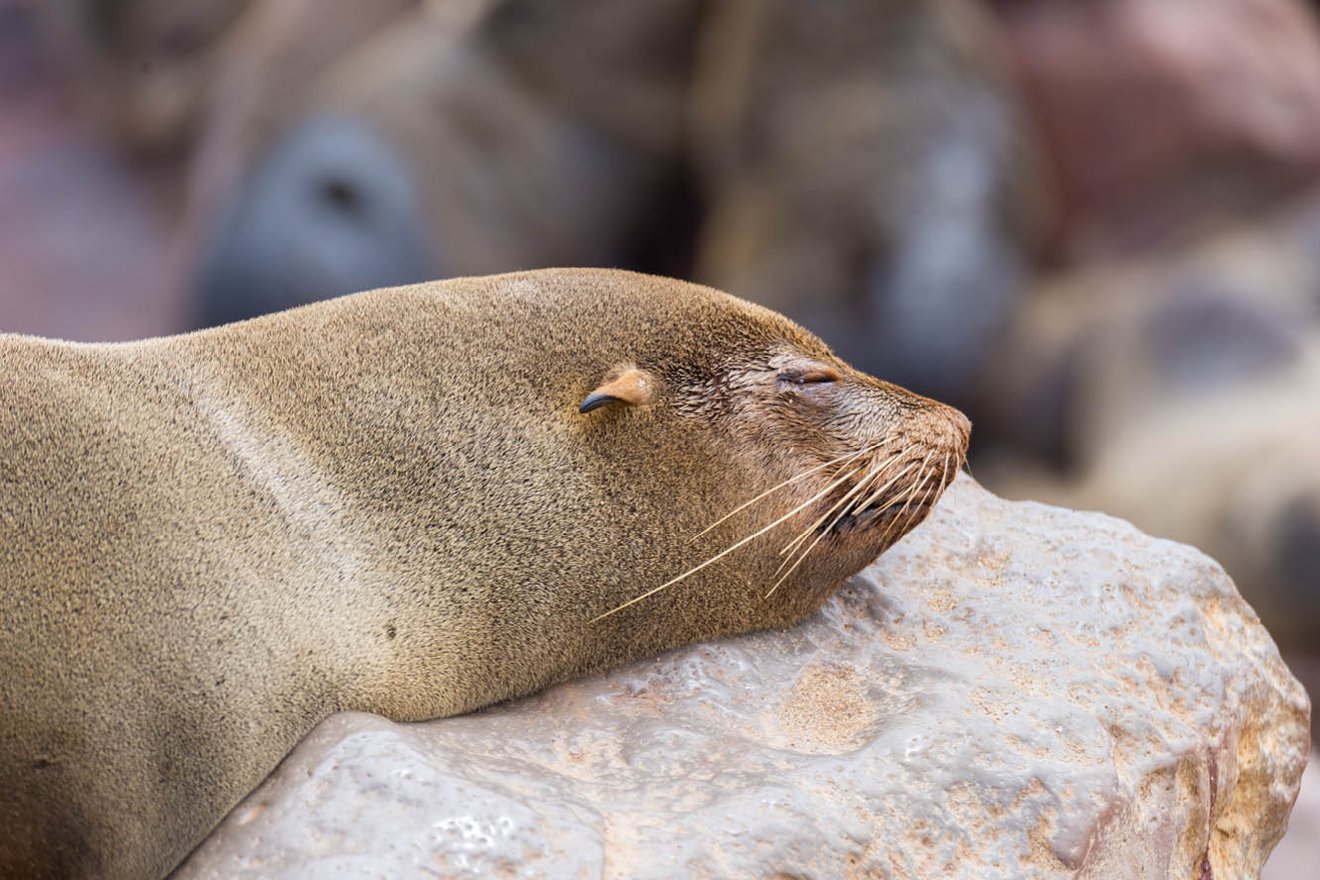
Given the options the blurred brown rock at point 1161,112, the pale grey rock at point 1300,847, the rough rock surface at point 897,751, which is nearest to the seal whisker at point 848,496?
the rough rock surface at point 897,751

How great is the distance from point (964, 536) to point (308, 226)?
5.87 meters

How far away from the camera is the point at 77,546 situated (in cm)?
211

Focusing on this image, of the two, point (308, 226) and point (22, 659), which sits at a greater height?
point (22, 659)

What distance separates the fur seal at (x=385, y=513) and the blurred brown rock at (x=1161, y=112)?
5761mm

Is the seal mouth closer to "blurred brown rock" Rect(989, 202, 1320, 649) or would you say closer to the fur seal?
the fur seal

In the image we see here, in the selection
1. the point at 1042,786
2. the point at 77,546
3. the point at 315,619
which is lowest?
the point at 1042,786

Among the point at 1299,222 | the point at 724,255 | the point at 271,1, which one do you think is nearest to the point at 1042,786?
the point at 724,255

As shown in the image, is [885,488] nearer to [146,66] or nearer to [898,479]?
[898,479]

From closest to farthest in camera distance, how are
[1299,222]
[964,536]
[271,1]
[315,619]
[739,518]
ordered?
[315,619] → [739,518] → [964,536] → [1299,222] → [271,1]

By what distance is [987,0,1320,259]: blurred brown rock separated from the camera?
310 inches

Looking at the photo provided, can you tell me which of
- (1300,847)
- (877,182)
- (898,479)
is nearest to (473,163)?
(877,182)

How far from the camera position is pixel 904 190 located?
24.2ft

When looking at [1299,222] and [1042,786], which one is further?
[1299,222]

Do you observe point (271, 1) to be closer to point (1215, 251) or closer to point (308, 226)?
point (308, 226)
